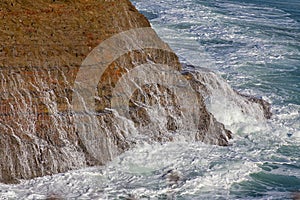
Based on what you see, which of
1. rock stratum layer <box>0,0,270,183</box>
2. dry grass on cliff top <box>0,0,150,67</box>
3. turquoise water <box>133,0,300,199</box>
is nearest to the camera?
rock stratum layer <box>0,0,270,183</box>

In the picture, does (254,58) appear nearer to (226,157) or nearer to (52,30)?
(226,157)

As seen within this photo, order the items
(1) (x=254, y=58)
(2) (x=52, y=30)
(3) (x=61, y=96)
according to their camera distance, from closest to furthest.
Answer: (3) (x=61, y=96) < (2) (x=52, y=30) < (1) (x=254, y=58)

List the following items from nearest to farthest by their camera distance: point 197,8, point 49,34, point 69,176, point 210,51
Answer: point 69,176 < point 49,34 < point 210,51 < point 197,8

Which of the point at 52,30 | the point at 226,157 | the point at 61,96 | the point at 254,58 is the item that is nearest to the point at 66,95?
the point at 61,96

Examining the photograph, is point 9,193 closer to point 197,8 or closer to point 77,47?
point 77,47

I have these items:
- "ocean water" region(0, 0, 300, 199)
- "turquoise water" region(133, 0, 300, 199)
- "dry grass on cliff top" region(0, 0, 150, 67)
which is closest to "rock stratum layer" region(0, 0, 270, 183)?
"dry grass on cliff top" region(0, 0, 150, 67)

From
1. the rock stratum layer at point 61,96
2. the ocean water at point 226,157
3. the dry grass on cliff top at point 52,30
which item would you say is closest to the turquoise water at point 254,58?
the ocean water at point 226,157

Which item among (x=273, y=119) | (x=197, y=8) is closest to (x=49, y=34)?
(x=273, y=119)

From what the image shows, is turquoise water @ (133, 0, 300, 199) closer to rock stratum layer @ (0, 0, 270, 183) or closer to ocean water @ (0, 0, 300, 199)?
ocean water @ (0, 0, 300, 199)
